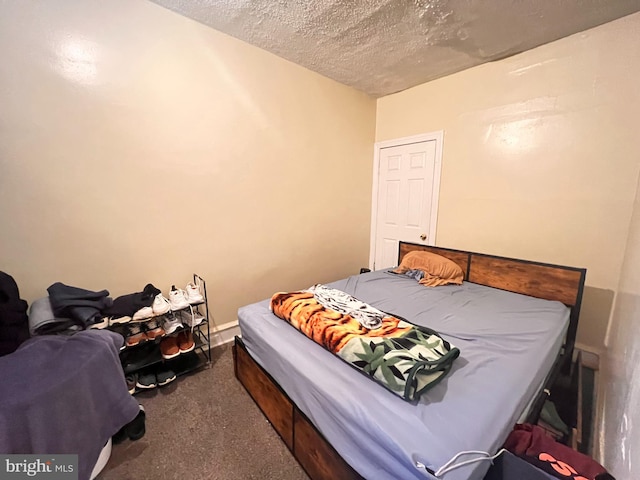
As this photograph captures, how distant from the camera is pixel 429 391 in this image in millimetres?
1018

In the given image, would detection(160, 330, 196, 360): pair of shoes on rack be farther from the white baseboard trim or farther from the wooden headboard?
the wooden headboard

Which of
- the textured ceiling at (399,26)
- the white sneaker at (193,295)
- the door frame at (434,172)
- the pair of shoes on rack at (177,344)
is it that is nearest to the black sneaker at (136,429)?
the pair of shoes on rack at (177,344)

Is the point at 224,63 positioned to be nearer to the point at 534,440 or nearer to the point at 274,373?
the point at 274,373

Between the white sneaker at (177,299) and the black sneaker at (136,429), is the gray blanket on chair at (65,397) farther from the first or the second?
the white sneaker at (177,299)

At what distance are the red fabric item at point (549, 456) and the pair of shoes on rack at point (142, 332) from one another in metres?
1.96

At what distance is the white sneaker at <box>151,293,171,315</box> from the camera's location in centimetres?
170

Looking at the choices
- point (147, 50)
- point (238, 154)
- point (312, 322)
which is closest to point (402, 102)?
point (238, 154)

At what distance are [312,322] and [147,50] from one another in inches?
83.3

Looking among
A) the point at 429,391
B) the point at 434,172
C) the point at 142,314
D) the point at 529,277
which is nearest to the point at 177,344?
the point at 142,314

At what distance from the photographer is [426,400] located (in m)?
0.97

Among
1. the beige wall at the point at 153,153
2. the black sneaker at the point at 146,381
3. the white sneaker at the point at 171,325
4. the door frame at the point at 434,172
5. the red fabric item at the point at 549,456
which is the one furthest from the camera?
the door frame at the point at 434,172

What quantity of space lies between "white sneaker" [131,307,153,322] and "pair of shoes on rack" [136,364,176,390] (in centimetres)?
42

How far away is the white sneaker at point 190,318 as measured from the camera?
1.89m

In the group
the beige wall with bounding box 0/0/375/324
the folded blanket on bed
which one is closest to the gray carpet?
the folded blanket on bed
